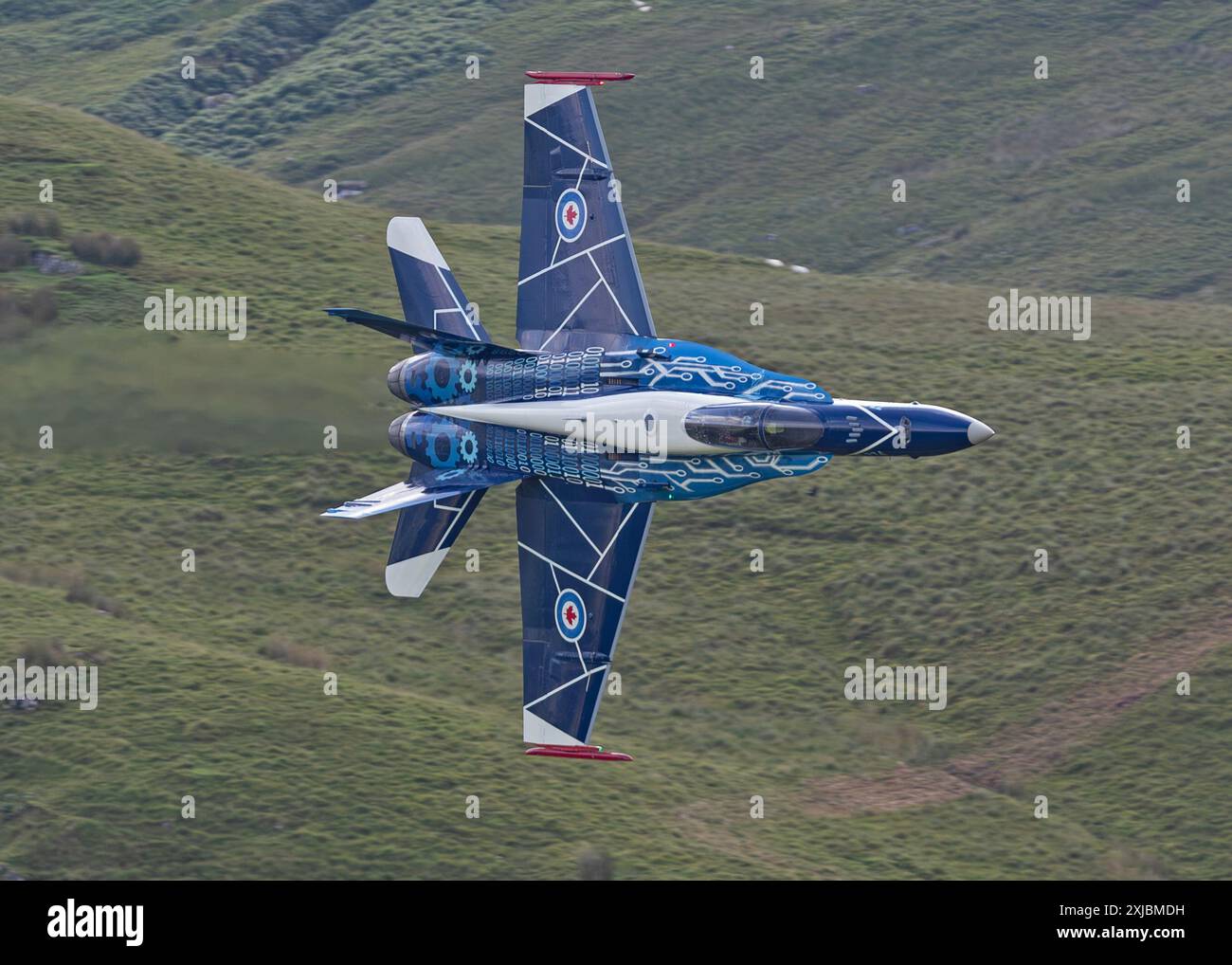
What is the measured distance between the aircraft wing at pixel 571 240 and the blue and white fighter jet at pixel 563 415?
0.13 ft

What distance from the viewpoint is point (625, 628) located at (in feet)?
184

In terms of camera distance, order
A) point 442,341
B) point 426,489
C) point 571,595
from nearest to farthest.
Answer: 1. point 442,341
2. point 426,489
3. point 571,595

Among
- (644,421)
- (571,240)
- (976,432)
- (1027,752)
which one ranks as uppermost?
(571,240)

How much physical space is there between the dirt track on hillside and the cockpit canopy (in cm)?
1692

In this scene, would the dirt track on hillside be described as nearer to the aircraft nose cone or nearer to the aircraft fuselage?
the aircraft fuselage

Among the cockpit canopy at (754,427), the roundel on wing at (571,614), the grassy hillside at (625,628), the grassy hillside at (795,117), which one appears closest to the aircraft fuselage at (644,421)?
the cockpit canopy at (754,427)

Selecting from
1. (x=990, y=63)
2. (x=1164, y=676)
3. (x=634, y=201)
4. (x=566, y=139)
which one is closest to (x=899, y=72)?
(x=990, y=63)

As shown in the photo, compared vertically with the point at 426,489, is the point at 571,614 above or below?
below

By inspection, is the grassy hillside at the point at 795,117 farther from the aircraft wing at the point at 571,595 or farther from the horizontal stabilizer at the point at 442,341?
the horizontal stabilizer at the point at 442,341

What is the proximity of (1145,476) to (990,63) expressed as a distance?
73.1m

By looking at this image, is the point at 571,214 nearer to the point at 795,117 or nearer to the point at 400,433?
the point at 400,433

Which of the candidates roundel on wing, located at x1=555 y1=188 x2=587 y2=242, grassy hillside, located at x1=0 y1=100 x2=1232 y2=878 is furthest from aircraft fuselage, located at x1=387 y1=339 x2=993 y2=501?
grassy hillside, located at x1=0 y1=100 x2=1232 y2=878

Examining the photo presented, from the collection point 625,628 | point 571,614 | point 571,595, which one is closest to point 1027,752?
point 625,628

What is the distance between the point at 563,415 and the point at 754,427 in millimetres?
4262
